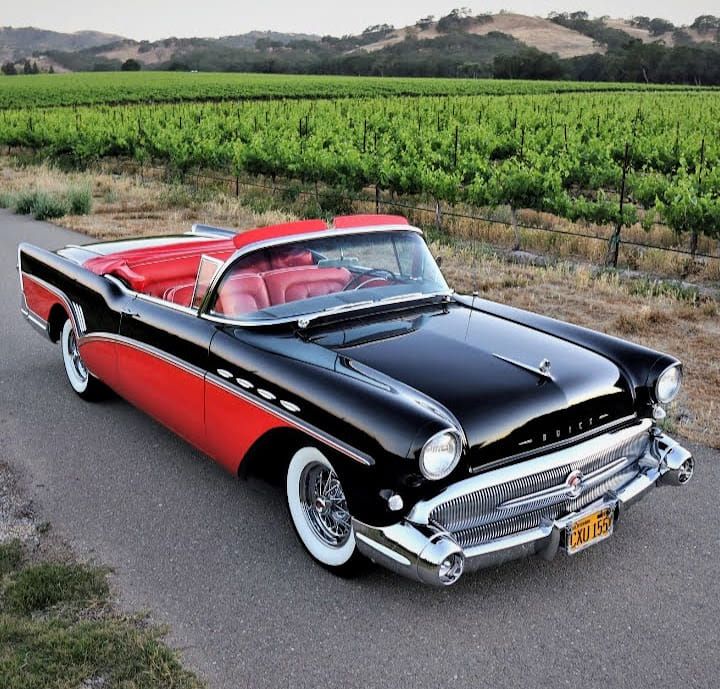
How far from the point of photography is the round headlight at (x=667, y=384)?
393 centimetres

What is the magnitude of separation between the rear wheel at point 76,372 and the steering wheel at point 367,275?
2148 millimetres

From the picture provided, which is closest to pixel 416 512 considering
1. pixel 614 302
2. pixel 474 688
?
pixel 474 688

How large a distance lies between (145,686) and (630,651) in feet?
5.78

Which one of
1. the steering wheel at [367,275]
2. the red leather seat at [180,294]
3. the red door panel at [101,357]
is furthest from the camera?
the red door panel at [101,357]

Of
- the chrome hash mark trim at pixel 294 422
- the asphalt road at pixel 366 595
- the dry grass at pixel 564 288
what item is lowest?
the dry grass at pixel 564 288

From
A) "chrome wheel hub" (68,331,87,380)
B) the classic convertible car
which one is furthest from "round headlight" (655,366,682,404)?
"chrome wheel hub" (68,331,87,380)

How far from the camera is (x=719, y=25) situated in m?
164

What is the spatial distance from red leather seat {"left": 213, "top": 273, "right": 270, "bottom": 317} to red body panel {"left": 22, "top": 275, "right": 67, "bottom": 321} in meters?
2.00

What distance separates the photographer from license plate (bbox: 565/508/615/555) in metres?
3.42

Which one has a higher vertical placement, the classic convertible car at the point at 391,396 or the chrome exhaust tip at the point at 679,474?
the classic convertible car at the point at 391,396

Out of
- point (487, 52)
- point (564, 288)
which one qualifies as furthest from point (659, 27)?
point (564, 288)

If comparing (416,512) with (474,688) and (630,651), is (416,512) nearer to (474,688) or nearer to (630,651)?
(474,688)

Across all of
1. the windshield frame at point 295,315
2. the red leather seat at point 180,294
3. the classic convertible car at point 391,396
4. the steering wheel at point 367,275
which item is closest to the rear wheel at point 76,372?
the classic convertible car at point 391,396

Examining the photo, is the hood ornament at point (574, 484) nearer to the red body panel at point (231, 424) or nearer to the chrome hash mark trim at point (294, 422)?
the chrome hash mark trim at point (294, 422)
